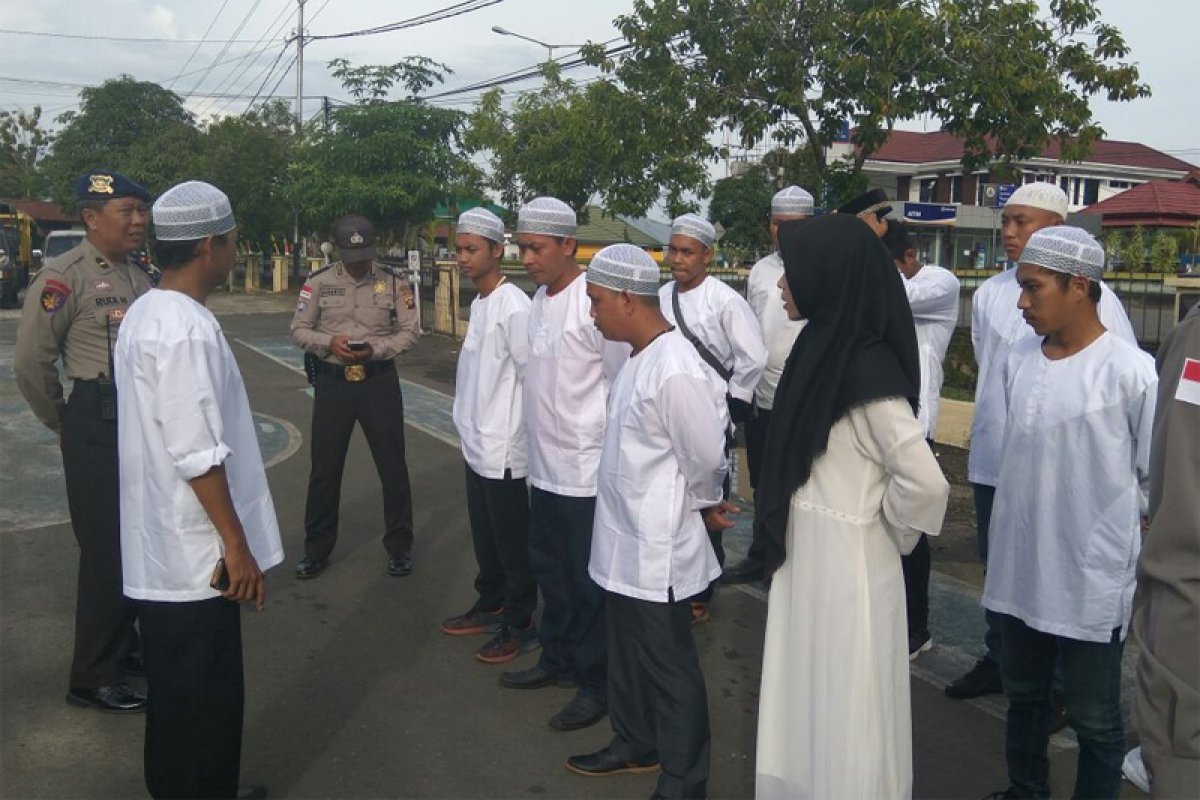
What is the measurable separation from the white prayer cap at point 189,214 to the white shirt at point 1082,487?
104 inches

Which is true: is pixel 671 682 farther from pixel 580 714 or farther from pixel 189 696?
pixel 189 696

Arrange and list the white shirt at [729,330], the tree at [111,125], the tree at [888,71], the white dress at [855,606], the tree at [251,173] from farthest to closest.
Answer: the tree at [111,125] → the tree at [251,173] → the tree at [888,71] → the white shirt at [729,330] → the white dress at [855,606]

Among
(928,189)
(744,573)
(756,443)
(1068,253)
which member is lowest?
(744,573)

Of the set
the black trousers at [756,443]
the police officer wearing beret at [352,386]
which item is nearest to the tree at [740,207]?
the black trousers at [756,443]

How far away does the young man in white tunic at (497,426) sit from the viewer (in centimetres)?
504

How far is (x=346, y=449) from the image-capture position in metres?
6.29

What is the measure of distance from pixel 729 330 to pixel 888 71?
6.00 metres

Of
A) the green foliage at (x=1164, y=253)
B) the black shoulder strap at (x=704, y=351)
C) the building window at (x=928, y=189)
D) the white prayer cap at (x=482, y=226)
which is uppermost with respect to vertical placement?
the building window at (x=928, y=189)

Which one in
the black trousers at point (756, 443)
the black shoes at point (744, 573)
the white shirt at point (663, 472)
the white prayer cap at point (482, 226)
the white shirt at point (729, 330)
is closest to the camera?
the white shirt at point (663, 472)

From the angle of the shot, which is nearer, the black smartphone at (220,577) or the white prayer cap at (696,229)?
the black smartphone at (220,577)

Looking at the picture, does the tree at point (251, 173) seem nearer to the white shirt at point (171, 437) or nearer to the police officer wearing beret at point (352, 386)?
the police officer wearing beret at point (352, 386)

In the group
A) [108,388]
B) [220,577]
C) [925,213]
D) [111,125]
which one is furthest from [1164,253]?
[111,125]

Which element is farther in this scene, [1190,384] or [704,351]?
[704,351]

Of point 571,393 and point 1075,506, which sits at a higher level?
point 571,393
